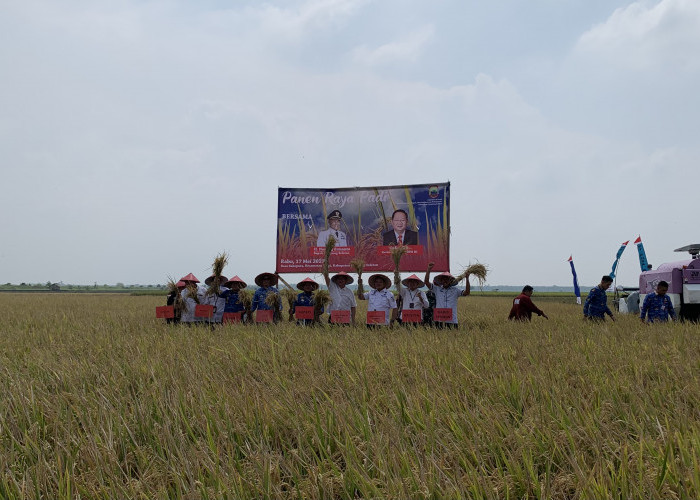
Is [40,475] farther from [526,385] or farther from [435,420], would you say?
[526,385]

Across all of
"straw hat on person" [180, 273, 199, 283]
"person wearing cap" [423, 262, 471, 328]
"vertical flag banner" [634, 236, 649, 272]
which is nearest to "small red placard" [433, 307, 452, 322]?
"person wearing cap" [423, 262, 471, 328]

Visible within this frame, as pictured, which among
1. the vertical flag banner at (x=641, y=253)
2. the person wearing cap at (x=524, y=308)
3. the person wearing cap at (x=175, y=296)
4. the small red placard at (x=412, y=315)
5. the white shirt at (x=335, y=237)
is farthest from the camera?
the vertical flag banner at (x=641, y=253)

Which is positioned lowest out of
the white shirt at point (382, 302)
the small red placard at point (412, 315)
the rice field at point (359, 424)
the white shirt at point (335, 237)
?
Result: the rice field at point (359, 424)

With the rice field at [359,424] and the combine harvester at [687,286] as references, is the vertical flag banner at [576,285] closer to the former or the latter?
the combine harvester at [687,286]

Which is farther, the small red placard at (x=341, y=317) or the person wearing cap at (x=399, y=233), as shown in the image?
the person wearing cap at (x=399, y=233)

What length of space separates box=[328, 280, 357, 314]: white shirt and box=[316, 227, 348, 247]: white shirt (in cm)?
271

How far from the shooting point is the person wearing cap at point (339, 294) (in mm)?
Result: 9336

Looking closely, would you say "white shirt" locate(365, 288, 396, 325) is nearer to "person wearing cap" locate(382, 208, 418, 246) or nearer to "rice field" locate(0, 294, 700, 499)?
"person wearing cap" locate(382, 208, 418, 246)

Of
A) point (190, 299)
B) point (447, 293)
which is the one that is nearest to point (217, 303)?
point (190, 299)

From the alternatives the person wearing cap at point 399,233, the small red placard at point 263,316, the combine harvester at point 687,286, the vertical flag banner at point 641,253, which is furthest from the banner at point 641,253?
the small red placard at point 263,316

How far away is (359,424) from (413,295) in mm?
6947

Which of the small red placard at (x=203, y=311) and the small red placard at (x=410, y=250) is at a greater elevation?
the small red placard at (x=410, y=250)

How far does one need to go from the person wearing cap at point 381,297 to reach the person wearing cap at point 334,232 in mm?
2656

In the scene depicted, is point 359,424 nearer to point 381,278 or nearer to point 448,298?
point 381,278
